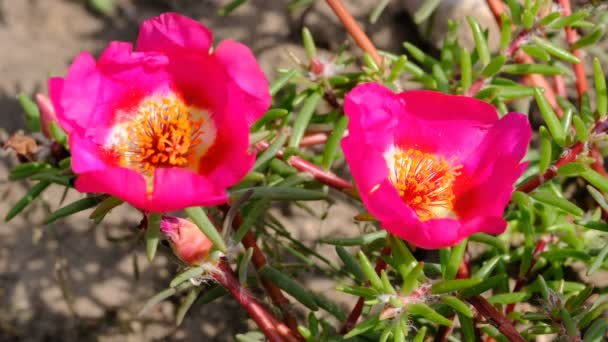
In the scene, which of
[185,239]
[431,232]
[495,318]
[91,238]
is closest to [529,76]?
[495,318]

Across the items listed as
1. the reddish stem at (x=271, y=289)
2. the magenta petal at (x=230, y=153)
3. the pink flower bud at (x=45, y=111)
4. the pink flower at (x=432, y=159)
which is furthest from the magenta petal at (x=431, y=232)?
the pink flower bud at (x=45, y=111)

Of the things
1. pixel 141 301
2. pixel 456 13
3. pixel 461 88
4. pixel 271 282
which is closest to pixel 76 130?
pixel 271 282

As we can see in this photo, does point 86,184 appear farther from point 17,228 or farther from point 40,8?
point 40,8

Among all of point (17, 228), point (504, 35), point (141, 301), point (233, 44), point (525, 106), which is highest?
point (233, 44)

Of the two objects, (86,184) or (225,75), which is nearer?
(86,184)

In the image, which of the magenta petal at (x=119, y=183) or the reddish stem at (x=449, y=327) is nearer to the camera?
the magenta petal at (x=119, y=183)

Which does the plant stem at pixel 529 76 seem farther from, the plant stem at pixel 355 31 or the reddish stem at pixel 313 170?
the reddish stem at pixel 313 170

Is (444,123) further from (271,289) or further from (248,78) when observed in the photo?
(271,289)
